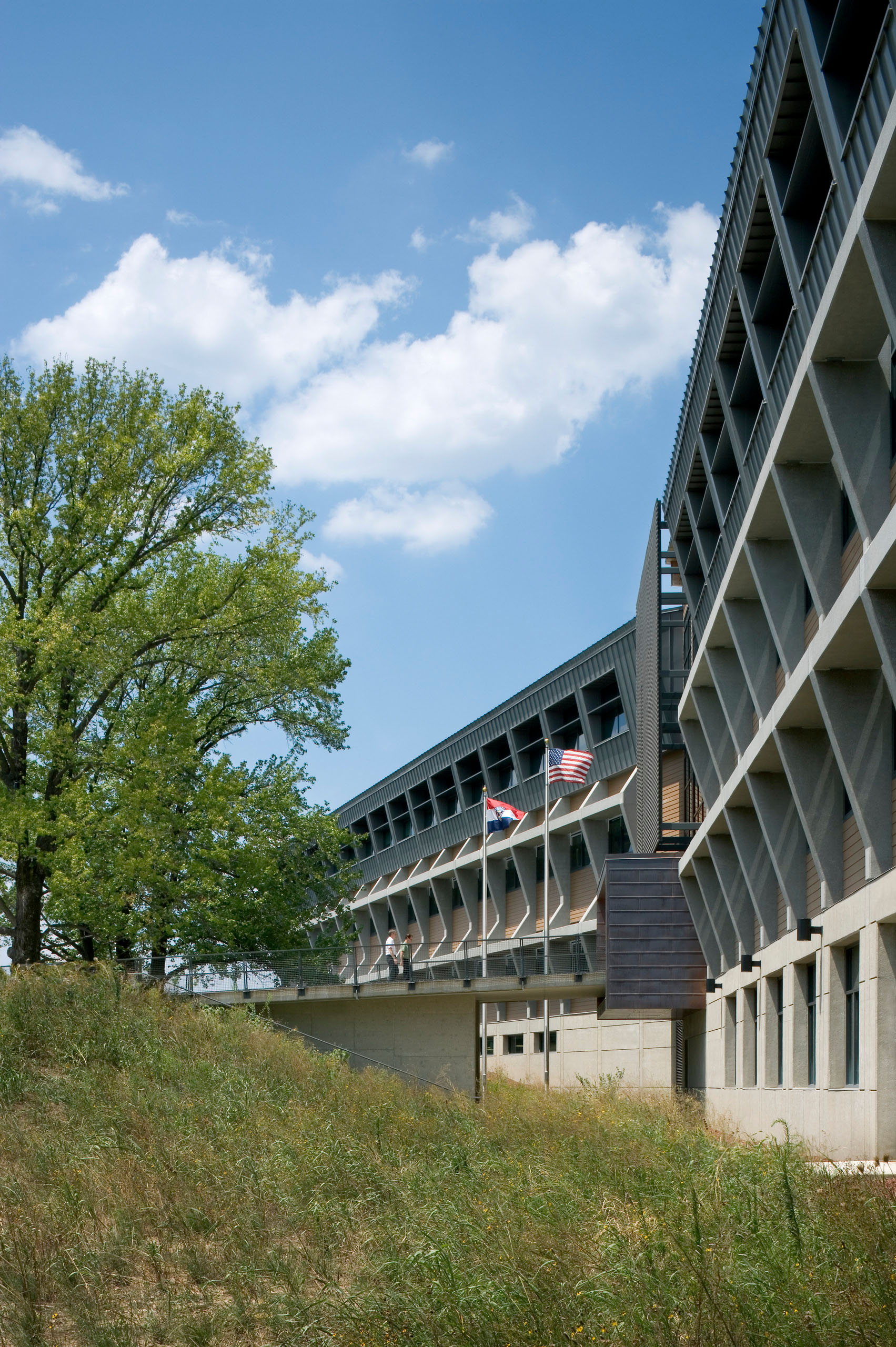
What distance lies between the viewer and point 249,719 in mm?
40594

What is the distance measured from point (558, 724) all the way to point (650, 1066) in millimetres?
16265

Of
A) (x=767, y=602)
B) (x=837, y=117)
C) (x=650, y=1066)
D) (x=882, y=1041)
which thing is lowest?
(x=650, y=1066)

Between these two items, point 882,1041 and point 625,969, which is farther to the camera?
point 625,969

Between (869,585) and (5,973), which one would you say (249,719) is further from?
(869,585)

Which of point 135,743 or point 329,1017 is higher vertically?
point 135,743

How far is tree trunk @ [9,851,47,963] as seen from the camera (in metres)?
34.5

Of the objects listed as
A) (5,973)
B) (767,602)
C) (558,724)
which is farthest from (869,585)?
(558,724)

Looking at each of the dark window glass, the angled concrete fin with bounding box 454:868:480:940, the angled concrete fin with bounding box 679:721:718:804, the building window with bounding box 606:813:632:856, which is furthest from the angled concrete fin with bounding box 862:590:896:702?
the angled concrete fin with bounding box 454:868:480:940

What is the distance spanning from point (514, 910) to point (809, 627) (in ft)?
135

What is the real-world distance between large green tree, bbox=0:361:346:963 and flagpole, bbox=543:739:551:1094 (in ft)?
36.8

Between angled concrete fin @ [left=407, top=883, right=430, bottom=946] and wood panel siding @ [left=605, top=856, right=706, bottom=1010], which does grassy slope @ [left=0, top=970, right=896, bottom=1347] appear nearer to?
wood panel siding @ [left=605, top=856, right=706, bottom=1010]

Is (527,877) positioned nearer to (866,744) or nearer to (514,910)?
(514,910)

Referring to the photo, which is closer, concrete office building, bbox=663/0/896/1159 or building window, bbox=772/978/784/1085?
concrete office building, bbox=663/0/896/1159

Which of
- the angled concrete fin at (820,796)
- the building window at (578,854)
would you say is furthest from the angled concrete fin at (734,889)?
the building window at (578,854)
